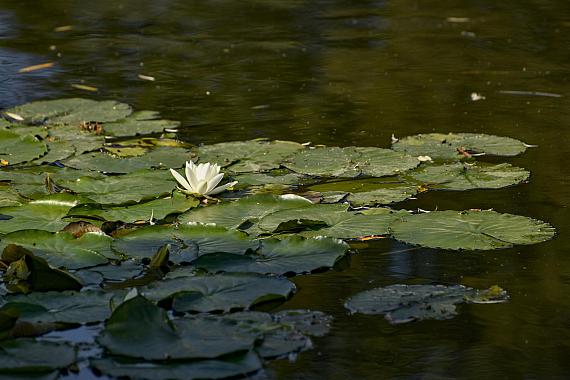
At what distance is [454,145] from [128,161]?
1.15 metres

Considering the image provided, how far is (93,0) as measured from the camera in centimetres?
716

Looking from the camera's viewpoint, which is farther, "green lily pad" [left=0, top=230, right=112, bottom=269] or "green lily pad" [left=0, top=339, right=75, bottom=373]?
"green lily pad" [left=0, top=230, right=112, bottom=269]

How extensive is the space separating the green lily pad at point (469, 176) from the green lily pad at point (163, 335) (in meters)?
1.29

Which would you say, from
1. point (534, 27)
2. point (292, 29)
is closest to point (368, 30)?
point (292, 29)

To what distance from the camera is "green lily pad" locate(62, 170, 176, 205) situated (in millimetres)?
3199

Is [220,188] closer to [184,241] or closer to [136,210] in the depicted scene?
[136,210]

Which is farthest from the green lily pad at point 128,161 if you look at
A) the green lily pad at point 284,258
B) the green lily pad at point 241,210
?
the green lily pad at point 284,258

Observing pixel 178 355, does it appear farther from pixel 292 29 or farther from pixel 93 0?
pixel 93 0

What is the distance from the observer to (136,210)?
312 cm

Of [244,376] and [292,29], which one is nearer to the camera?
[244,376]

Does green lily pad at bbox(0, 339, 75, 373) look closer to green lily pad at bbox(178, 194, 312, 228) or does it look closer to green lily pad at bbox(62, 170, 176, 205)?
green lily pad at bbox(178, 194, 312, 228)

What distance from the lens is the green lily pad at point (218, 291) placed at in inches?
95.9

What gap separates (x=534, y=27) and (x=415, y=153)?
2650 mm

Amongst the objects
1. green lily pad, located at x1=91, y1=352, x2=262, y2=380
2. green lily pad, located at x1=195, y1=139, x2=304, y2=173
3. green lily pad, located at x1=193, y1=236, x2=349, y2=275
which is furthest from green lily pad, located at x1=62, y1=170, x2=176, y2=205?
green lily pad, located at x1=91, y1=352, x2=262, y2=380
